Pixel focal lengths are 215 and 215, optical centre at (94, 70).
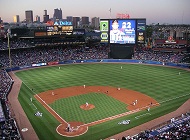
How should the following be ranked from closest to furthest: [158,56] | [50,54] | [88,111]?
[88,111] < [158,56] < [50,54]

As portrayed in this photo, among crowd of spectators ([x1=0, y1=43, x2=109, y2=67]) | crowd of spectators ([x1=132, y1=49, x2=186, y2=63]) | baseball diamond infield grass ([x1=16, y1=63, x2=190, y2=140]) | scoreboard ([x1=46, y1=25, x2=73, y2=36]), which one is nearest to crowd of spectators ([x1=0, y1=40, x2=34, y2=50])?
crowd of spectators ([x1=0, y1=43, x2=109, y2=67])

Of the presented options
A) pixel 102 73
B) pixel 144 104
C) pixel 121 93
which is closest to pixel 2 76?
pixel 102 73

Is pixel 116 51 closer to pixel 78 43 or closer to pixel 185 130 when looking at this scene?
pixel 78 43

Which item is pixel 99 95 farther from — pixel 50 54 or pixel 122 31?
pixel 50 54

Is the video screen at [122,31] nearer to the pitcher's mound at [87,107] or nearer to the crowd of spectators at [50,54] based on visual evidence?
the crowd of spectators at [50,54]

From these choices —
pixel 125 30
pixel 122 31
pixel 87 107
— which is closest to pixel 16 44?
pixel 122 31
